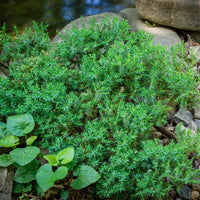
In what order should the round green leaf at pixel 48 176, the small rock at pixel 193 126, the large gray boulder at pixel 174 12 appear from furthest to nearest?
1. the large gray boulder at pixel 174 12
2. the small rock at pixel 193 126
3. the round green leaf at pixel 48 176

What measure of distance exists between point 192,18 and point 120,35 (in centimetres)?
184

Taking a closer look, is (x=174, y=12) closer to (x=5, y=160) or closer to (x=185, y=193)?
(x=185, y=193)

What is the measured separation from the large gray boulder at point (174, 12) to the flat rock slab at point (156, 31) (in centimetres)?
14

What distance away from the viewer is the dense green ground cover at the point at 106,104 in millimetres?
1628

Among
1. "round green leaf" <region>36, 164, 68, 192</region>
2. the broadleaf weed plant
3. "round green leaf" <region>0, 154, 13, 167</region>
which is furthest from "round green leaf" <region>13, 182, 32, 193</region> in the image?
"round green leaf" <region>36, 164, 68, 192</region>

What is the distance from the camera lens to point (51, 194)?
1777 millimetres

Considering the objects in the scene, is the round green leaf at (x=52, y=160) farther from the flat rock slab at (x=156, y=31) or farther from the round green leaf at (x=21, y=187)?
the flat rock slab at (x=156, y=31)

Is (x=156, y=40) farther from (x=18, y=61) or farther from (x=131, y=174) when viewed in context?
(x=131, y=174)

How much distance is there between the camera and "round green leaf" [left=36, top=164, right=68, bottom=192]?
5.11ft

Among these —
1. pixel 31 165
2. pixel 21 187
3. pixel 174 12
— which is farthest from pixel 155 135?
pixel 174 12

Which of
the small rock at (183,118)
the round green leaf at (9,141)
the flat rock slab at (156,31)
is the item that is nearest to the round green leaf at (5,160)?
the round green leaf at (9,141)

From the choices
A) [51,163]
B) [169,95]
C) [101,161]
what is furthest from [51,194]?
[169,95]

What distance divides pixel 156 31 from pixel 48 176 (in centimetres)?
316

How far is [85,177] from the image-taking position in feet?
5.38
